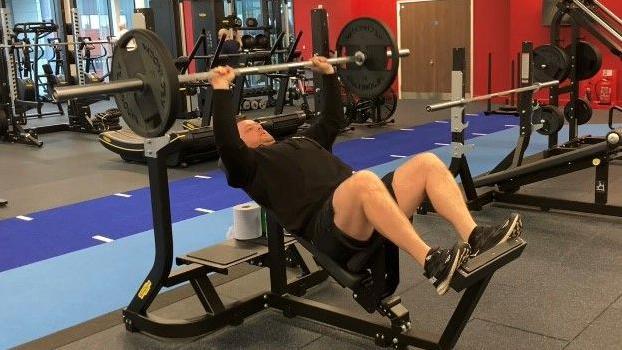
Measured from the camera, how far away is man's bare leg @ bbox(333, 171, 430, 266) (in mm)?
1984

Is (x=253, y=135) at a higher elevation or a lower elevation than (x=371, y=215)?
higher

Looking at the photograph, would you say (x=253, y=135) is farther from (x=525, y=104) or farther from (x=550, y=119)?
(x=550, y=119)

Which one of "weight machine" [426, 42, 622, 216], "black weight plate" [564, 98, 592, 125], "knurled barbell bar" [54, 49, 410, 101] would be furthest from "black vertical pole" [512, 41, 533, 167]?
"knurled barbell bar" [54, 49, 410, 101]

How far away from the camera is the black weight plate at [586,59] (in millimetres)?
5324

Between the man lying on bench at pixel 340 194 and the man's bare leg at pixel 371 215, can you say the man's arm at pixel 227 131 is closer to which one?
the man lying on bench at pixel 340 194

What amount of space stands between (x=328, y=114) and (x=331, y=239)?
76cm

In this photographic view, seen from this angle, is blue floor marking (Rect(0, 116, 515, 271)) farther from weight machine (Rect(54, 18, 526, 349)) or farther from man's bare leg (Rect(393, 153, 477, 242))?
man's bare leg (Rect(393, 153, 477, 242))

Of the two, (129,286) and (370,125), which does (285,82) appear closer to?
(370,125)

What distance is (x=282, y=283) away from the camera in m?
2.76

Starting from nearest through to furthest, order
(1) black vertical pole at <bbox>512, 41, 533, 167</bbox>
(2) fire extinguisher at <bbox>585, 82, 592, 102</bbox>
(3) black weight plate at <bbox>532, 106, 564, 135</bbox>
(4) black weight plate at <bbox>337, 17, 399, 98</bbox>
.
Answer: (4) black weight plate at <bbox>337, 17, 399, 98</bbox>
(1) black vertical pole at <bbox>512, 41, 533, 167</bbox>
(3) black weight plate at <bbox>532, 106, 564, 135</bbox>
(2) fire extinguisher at <bbox>585, 82, 592, 102</bbox>

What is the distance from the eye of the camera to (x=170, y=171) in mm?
5758

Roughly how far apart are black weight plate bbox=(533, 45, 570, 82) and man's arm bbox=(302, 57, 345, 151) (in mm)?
2892

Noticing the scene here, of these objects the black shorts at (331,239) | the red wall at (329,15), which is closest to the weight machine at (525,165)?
the black shorts at (331,239)

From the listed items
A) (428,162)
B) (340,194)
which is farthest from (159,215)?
(428,162)
